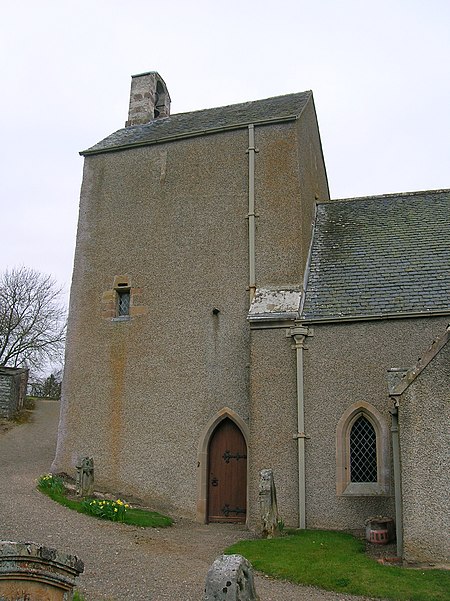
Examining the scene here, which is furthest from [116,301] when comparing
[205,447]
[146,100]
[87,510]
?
[146,100]

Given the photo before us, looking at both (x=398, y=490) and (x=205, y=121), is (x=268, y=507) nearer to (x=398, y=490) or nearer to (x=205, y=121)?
(x=398, y=490)

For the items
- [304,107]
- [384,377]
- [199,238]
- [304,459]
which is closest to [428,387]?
[384,377]

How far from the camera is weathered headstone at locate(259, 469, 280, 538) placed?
1202 cm

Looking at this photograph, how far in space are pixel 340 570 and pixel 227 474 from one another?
5609 millimetres

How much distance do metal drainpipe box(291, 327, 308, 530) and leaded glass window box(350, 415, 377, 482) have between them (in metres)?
1.02

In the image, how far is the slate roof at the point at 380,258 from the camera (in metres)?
14.1

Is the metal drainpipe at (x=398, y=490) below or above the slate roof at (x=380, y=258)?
below

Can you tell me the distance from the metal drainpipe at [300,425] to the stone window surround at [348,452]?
69 cm

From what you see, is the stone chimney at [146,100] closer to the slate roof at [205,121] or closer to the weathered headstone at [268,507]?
the slate roof at [205,121]

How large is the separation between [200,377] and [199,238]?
11.5 ft

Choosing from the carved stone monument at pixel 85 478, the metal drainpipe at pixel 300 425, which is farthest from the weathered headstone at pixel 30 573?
the carved stone monument at pixel 85 478

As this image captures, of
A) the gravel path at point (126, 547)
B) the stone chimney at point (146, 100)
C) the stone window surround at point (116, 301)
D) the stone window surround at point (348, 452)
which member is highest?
the stone chimney at point (146, 100)

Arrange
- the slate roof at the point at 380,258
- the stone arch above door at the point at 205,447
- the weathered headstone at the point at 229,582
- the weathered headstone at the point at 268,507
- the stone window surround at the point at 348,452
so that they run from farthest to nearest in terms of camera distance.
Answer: the stone arch above door at the point at 205,447
the slate roof at the point at 380,258
the stone window surround at the point at 348,452
the weathered headstone at the point at 268,507
the weathered headstone at the point at 229,582

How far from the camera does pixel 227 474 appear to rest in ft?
48.9
